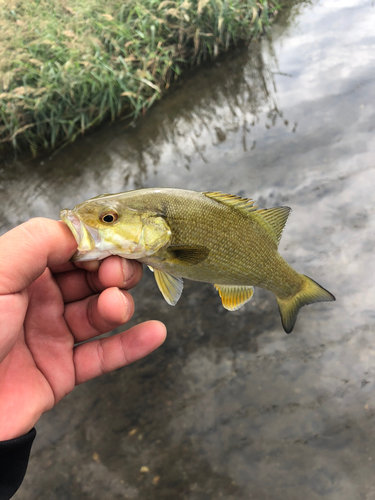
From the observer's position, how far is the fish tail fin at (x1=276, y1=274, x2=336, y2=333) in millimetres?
2463

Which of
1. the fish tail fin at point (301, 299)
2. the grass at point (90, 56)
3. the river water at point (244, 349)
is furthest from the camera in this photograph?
the grass at point (90, 56)

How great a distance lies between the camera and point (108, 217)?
2.00m

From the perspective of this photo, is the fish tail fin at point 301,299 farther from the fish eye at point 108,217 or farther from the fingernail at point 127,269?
the fish eye at point 108,217

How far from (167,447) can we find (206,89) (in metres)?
6.71

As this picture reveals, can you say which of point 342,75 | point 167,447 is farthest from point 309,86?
point 167,447

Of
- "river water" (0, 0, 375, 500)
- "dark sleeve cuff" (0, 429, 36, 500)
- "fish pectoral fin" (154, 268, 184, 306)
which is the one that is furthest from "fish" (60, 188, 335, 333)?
"river water" (0, 0, 375, 500)

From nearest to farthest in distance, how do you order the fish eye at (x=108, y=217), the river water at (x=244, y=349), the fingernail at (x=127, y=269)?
1. the fish eye at (x=108, y=217)
2. the fingernail at (x=127, y=269)
3. the river water at (x=244, y=349)

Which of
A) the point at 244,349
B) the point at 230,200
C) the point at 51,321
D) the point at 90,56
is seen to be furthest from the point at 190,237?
the point at 90,56

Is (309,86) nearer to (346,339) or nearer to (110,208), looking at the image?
(346,339)

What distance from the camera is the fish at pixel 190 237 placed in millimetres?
2006

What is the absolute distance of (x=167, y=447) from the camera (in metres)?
3.08

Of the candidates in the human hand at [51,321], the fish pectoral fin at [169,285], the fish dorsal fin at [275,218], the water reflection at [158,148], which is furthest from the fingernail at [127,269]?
the water reflection at [158,148]

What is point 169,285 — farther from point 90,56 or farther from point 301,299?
point 90,56

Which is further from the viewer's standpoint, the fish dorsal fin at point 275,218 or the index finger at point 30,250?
the fish dorsal fin at point 275,218
